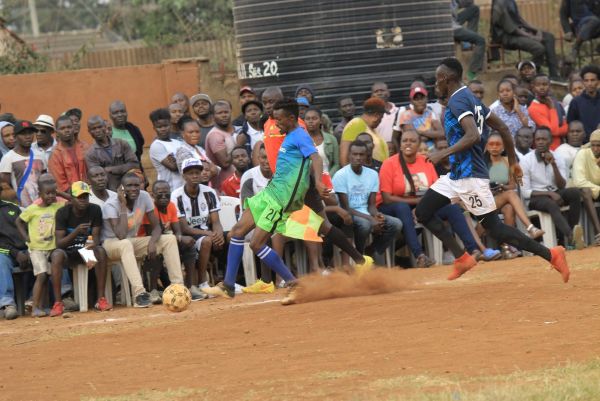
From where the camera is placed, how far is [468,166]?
11.1 metres

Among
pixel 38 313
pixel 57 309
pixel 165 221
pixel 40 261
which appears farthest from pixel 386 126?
pixel 38 313

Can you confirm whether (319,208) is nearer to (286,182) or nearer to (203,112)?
(286,182)

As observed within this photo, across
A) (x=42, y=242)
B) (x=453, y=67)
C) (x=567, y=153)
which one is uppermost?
(x=453, y=67)

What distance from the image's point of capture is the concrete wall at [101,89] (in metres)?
18.2

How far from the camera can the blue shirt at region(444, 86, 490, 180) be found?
35.9 ft

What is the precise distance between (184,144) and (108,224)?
171 centimetres

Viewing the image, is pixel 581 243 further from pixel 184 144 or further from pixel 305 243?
pixel 184 144

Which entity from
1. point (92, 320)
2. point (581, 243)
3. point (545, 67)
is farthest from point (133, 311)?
point (545, 67)

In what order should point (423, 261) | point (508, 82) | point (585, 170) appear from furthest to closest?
point (508, 82), point (585, 170), point (423, 261)

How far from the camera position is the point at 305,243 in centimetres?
1446

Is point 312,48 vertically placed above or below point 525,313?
above

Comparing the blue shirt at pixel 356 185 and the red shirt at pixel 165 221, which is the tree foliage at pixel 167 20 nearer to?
the blue shirt at pixel 356 185

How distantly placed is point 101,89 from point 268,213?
7.46 m

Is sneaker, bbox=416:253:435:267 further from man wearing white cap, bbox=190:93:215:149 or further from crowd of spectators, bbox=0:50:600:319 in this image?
man wearing white cap, bbox=190:93:215:149
